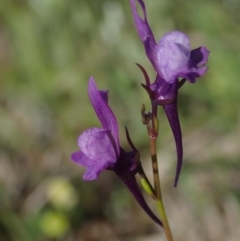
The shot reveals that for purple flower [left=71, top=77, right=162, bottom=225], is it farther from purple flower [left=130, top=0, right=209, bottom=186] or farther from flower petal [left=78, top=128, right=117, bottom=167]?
purple flower [left=130, top=0, right=209, bottom=186]

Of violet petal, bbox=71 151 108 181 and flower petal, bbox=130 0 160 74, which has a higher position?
flower petal, bbox=130 0 160 74

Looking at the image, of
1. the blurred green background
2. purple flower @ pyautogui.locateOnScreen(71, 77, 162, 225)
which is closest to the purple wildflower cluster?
purple flower @ pyautogui.locateOnScreen(71, 77, 162, 225)

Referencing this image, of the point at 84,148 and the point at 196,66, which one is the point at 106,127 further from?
the point at 196,66

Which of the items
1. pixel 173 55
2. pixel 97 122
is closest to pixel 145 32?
pixel 173 55

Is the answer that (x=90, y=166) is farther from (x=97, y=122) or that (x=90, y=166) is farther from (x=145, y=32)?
(x=97, y=122)

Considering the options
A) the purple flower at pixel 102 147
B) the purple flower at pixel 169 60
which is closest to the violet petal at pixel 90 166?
the purple flower at pixel 102 147

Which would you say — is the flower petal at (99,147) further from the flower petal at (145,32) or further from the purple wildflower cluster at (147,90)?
the flower petal at (145,32)

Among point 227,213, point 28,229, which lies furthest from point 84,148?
point 227,213
